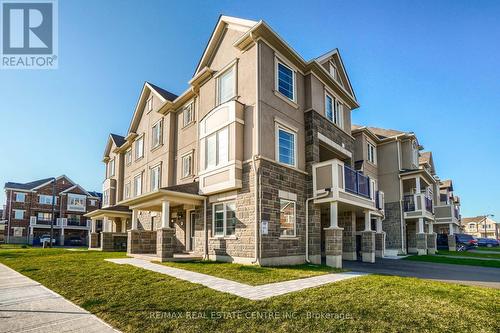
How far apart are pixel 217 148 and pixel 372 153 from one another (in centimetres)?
1624

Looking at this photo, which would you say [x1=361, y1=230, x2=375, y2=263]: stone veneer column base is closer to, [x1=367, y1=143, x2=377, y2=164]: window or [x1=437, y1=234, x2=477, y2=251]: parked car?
[x1=367, y1=143, x2=377, y2=164]: window

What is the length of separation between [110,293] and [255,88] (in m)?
9.29

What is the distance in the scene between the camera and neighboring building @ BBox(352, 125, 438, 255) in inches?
949

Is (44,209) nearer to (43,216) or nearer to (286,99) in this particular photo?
(43,216)

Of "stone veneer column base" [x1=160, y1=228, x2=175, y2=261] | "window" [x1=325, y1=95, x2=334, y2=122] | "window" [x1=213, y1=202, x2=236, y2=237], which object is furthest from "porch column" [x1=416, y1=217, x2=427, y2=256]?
"stone veneer column base" [x1=160, y1=228, x2=175, y2=261]

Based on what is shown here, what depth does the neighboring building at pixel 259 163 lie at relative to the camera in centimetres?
1299

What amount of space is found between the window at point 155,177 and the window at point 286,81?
1060 centimetres

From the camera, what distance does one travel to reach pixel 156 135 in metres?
22.1

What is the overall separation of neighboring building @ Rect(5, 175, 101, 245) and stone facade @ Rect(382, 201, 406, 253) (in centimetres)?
4813

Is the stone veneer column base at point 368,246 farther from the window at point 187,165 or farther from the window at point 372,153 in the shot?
the window at point 187,165

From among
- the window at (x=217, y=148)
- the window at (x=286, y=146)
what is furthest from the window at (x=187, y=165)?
the window at (x=286, y=146)

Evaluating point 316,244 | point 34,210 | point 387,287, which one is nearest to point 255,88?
point 316,244

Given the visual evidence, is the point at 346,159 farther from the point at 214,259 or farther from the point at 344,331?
the point at 344,331

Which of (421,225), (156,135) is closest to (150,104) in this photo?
(156,135)
